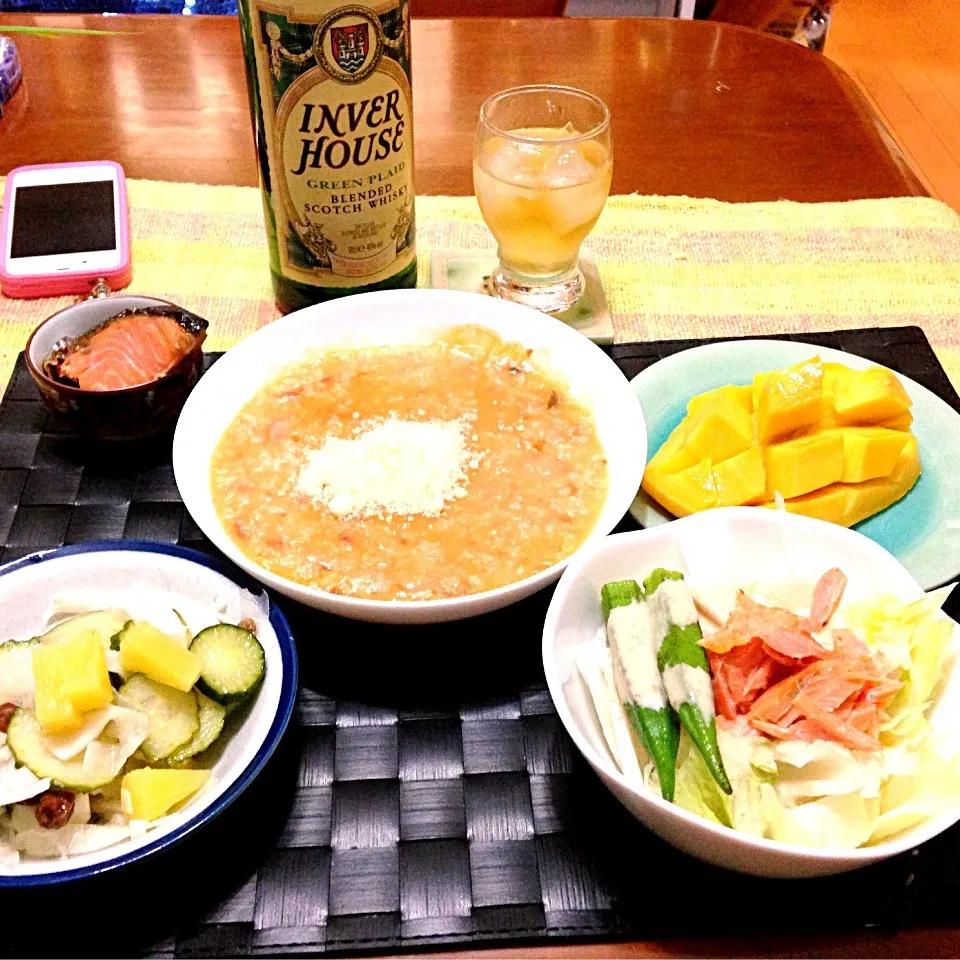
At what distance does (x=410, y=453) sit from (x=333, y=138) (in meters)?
0.50

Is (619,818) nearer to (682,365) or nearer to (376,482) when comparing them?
(376,482)

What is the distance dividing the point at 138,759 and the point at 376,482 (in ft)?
1.59

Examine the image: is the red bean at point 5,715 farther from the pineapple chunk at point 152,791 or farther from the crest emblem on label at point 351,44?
the crest emblem on label at point 351,44

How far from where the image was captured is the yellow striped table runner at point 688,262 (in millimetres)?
1730

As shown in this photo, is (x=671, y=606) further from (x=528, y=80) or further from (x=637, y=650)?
(x=528, y=80)

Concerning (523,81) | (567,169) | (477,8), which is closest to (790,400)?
(567,169)

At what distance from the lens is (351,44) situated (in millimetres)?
1351

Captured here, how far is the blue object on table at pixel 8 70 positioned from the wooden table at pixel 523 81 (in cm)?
4

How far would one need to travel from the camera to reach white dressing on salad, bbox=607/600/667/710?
95 cm

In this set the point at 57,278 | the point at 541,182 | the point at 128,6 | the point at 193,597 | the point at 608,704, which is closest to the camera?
the point at 608,704

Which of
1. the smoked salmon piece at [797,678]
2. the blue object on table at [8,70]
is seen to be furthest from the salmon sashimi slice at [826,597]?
the blue object on table at [8,70]

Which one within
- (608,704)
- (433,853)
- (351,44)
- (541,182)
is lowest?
(433,853)

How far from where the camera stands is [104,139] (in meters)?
2.13

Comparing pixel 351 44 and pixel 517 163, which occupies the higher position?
pixel 351 44
